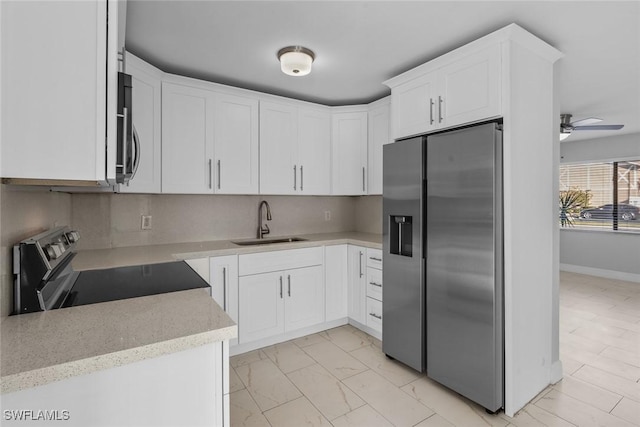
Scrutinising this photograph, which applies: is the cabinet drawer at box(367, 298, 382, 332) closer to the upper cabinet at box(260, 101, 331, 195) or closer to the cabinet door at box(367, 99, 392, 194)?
the cabinet door at box(367, 99, 392, 194)

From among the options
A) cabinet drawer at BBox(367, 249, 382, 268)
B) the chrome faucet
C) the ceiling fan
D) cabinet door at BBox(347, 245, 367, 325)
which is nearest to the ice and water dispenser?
cabinet drawer at BBox(367, 249, 382, 268)

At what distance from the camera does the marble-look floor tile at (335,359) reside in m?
2.43

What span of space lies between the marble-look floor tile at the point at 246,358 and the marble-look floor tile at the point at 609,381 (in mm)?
2423

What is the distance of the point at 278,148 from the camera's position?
3152 millimetres

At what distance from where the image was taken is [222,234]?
3.17 meters

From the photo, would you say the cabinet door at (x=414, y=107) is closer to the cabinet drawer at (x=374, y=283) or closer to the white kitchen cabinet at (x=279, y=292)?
the cabinet drawer at (x=374, y=283)

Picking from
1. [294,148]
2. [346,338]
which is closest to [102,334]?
[346,338]

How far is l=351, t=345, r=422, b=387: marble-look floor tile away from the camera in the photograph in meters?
2.34

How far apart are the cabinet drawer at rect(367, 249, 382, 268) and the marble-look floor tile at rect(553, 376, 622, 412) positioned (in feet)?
4.93

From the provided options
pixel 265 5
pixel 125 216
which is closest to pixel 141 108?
pixel 125 216

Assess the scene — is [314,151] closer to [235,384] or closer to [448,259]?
[448,259]

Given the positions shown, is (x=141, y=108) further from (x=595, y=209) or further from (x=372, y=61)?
(x=595, y=209)

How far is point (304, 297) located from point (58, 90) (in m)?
2.49

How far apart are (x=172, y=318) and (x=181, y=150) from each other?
1.94 metres
